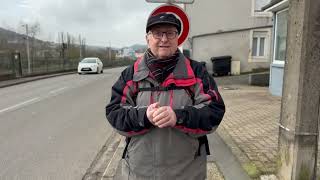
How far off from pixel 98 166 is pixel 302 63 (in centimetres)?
332

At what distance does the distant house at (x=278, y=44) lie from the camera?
11.6m

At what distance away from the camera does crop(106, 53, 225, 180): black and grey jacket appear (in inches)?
82.3

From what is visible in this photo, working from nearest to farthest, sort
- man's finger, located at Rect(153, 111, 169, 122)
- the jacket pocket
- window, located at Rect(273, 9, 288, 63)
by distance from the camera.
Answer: man's finger, located at Rect(153, 111, 169, 122)
the jacket pocket
window, located at Rect(273, 9, 288, 63)

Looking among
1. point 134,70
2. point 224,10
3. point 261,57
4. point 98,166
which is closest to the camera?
point 134,70

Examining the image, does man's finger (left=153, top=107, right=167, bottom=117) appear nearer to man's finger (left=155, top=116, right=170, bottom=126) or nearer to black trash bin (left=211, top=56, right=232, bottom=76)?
man's finger (left=155, top=116, right=170, bottom=126)

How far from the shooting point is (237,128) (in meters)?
6.99

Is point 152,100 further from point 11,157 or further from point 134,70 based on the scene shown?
point 11,157

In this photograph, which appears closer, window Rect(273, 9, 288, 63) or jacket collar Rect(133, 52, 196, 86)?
jacket collar Rect(133, 52, 196, 86)

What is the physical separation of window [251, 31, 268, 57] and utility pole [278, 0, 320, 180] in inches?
691

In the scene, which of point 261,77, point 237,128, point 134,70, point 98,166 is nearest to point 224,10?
point 261,77

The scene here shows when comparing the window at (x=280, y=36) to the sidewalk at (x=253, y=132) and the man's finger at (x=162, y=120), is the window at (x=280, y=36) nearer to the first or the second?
the sidewalk at (x=253, y=132)

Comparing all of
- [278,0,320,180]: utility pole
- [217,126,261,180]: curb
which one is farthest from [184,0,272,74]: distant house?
[278,0,320,180]: utility pole

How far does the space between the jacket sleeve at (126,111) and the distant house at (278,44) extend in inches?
405

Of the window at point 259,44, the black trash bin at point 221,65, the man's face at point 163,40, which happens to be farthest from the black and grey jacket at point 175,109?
the window at point 259,44
